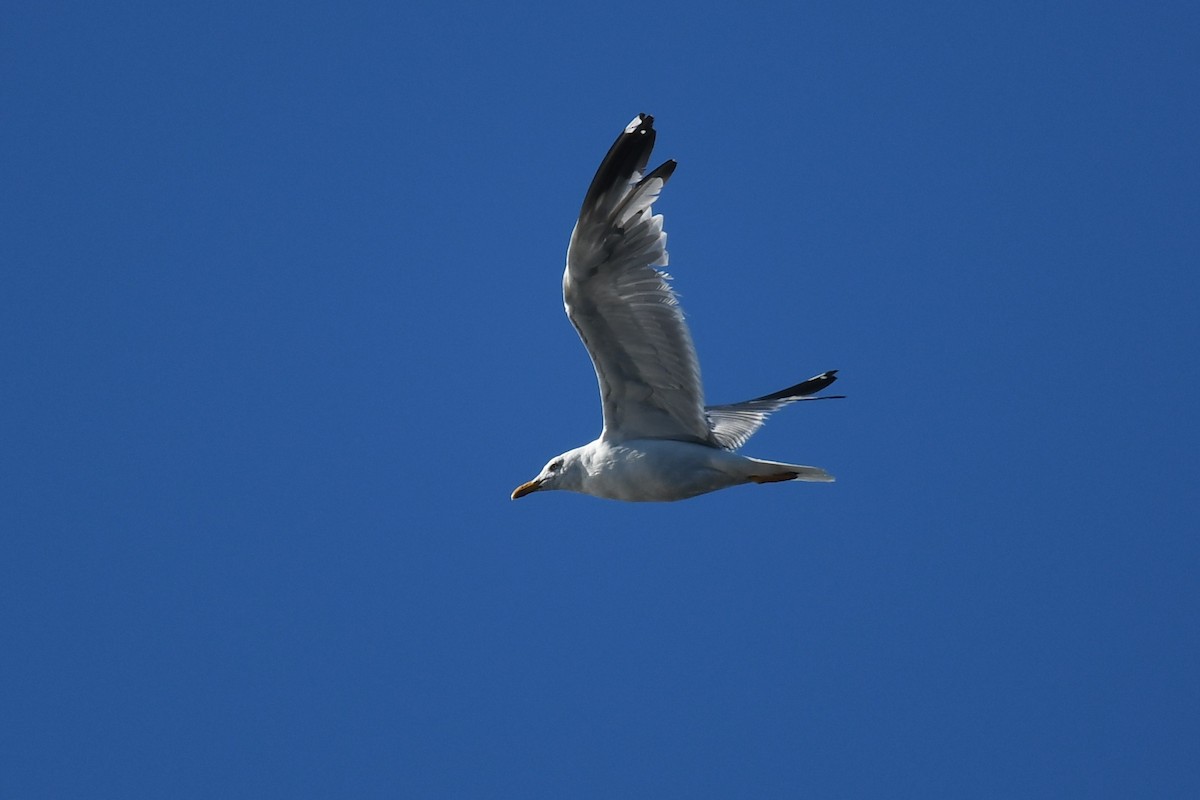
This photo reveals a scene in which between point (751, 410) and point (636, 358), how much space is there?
79.8 inches

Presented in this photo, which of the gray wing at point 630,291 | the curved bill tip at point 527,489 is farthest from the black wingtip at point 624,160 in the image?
the curved bill tip at point 527,489

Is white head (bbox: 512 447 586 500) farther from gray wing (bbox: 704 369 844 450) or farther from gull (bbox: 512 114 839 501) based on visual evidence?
gray wing (bbox: 704 369 844 450)

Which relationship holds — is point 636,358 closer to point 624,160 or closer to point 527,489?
point 624,160

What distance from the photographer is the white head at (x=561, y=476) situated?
9336 mm

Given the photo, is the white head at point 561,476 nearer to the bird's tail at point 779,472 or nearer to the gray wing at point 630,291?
the gray wing at point 630,291

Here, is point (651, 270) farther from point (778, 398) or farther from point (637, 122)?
point (778, 398)

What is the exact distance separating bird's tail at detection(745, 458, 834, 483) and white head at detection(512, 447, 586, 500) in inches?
48.1

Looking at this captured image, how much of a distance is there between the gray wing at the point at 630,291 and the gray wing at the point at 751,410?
1.05m

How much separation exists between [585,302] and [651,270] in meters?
0.45

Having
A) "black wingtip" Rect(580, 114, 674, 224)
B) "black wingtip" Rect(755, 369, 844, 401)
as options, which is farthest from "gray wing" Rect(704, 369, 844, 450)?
"black wingtip" Rect(580, 114, 674, 224)

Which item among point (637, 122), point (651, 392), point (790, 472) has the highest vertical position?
point (637, 122)

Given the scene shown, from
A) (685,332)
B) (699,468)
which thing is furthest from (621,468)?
(685,332)

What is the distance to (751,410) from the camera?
10.4 meters

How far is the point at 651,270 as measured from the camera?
8133mm
